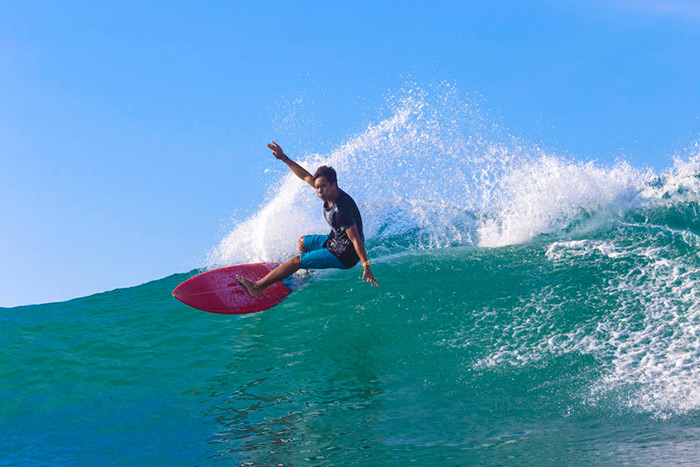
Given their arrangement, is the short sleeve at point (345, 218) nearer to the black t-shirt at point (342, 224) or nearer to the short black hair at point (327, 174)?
the black t-shirt at point (342, 224)

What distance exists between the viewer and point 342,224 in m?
6.74

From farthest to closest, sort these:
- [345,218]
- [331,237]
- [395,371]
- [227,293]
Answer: [227,293] < [331,237] < [345,218] < [395,371]

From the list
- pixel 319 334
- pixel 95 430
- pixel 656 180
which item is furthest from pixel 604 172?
pixel 95 430

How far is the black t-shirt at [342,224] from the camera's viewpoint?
6.71 metres

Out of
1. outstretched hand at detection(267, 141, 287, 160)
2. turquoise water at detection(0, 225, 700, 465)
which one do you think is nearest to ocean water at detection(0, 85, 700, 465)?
turquoise water at detection(0, 225, 700, 465)

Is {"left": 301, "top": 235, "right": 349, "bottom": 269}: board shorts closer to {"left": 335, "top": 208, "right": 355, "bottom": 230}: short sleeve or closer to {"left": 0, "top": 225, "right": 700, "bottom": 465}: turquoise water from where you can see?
{"left": 335, "top": 208, "right": 355, "bottom": 230}: short sleeve

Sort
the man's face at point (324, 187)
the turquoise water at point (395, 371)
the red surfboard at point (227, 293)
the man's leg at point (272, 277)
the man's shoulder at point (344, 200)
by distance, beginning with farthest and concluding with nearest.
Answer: the red surfboard at point (227, 293)
the man's leg at point (272, 277)
the man's shoulder at point (344, 200)
the man's face at point (324, 187)
the turquoise water at point (395, 371)

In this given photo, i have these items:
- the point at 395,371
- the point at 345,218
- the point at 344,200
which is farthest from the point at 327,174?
the point at 395,371

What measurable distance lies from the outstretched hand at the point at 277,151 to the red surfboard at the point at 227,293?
1.89 metres

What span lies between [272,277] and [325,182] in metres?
1.74

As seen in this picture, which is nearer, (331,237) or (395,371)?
(395,371)

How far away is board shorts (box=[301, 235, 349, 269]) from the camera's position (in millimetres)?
7172

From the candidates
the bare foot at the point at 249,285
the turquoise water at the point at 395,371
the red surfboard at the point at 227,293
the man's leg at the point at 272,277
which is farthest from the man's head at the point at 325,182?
the red surfboard at the point at 227,293

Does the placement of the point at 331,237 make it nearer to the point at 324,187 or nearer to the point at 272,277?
the point at 324,187
